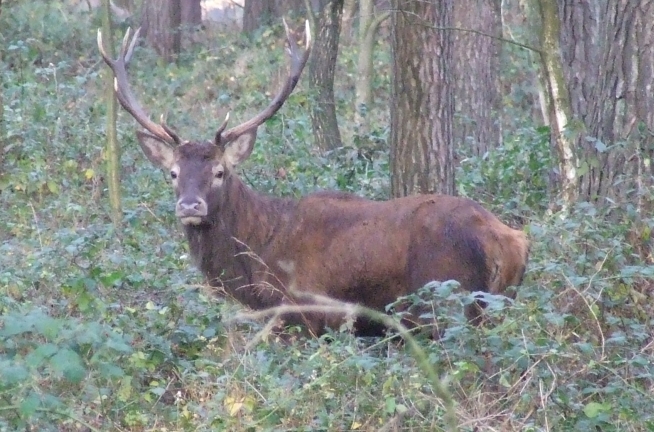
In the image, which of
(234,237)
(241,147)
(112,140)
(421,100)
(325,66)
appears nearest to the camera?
(234,237)

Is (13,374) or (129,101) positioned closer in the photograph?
(13,374)

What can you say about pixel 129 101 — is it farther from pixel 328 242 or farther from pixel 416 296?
pixel 416 296

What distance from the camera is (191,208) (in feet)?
25.6

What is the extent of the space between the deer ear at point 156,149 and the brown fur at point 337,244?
0.51 m

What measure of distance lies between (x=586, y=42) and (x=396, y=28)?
7.10 ft

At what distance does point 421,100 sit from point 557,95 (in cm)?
101

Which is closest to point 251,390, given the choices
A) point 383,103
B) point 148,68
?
point 383,103

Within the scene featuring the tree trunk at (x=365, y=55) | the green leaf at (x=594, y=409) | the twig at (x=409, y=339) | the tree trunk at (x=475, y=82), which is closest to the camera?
the twig at (x=409, y=339)

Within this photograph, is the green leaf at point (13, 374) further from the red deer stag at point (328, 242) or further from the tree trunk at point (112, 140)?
the tree trunk at point (112, 140)

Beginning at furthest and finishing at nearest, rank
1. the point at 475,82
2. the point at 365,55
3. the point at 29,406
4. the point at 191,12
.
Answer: the point at 191,12, the point at 365,55, the point at 475,82, the point at 29,406

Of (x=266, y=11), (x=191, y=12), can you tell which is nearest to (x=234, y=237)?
(x=266, y=11)

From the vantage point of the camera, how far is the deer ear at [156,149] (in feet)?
28.6

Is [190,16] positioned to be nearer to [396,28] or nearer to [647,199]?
[396,28]

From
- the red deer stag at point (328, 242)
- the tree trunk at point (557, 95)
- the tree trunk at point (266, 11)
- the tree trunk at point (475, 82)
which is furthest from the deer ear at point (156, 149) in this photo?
the tree trunk at point (266, 11)
